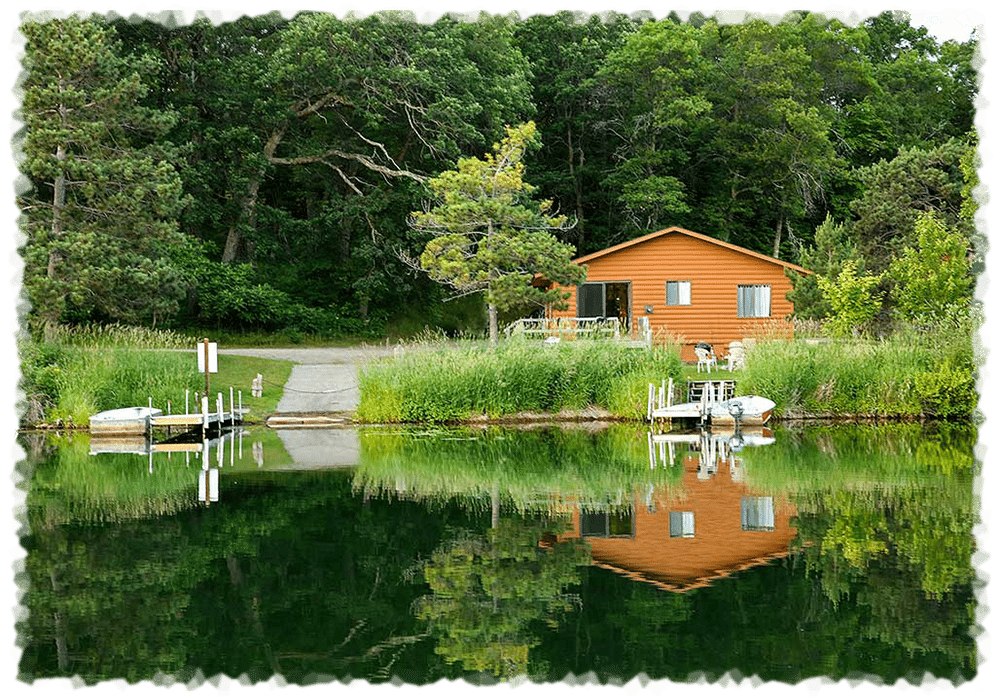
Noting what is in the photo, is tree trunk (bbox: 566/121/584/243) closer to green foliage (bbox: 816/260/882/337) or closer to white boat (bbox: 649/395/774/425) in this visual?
green foliage (bbox: 816/260/882/337)

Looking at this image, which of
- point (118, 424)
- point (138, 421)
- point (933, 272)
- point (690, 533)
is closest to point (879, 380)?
point (933, 272)

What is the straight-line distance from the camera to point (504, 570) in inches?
504

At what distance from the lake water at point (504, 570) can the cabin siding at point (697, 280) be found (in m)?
20.4

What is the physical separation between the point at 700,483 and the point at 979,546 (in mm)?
5268

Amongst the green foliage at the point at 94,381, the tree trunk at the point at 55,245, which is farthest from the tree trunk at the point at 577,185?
the green foliage at the point at 94,381

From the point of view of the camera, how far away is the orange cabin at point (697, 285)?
4200 cm

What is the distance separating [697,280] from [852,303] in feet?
32.1

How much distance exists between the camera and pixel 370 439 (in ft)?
83.3

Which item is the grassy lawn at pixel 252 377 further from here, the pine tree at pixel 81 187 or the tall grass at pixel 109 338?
the pine tree at pixel 81 187

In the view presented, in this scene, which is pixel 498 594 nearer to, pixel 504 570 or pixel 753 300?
pixel 504 570

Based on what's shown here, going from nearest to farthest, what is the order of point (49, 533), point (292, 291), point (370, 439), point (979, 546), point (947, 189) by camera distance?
point (979, 546), point (49, 533), point (370, 439), point (947, 189), point (292, 291)

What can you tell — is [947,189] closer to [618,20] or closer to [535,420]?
[535,420]

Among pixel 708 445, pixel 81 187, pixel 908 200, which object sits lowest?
pixel 708 445

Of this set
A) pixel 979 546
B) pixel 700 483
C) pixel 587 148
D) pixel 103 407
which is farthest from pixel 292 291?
pixel 979 546
